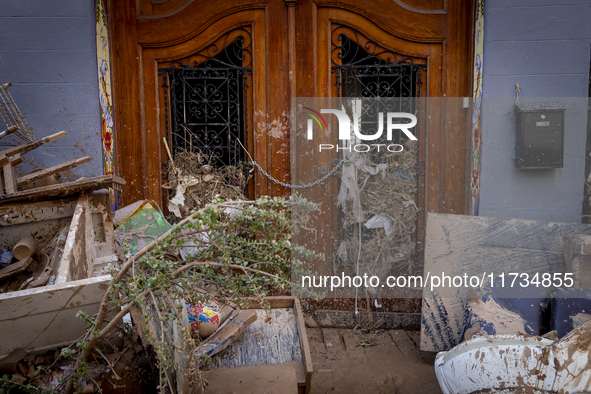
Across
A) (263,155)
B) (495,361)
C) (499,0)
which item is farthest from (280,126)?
(495,361)

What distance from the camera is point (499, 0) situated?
3.41 metres

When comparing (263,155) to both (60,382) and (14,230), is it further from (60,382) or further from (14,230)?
(60,382)

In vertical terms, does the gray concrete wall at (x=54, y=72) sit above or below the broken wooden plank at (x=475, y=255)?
above

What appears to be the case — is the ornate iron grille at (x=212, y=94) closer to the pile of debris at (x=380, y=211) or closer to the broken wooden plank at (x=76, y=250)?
the pile of debris at (x=380, y=211)

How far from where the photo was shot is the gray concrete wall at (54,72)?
130 inches

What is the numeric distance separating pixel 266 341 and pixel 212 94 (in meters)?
2.27

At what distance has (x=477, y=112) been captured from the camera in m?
3.53

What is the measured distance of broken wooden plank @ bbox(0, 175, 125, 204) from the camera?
8.46 ft

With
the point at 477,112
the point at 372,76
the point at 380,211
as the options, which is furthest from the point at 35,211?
the point at 477,112

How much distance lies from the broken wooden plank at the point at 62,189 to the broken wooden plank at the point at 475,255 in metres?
2.42

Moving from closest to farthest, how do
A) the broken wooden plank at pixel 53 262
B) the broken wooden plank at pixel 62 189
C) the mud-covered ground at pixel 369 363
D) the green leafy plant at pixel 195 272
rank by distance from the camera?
the green leafy plant at pixel 195 272 → the broken wooden plank at pixel 53 262 → the broken wooden plank at pixel 62 189 → the mud-covered ground at pixel 369 363

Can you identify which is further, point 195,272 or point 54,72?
point 54,72

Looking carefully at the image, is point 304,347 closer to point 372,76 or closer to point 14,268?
point 14,268

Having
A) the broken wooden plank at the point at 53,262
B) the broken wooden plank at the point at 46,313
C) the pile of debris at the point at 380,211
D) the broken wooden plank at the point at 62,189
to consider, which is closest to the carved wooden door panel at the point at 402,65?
the pile of debris at the point at 380,211
